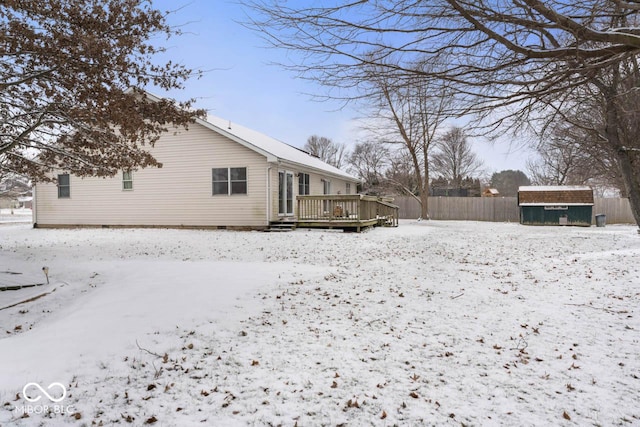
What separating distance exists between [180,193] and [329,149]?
35.2 meters

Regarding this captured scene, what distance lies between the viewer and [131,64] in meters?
5.45

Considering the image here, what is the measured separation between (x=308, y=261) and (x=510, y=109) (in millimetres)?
5009

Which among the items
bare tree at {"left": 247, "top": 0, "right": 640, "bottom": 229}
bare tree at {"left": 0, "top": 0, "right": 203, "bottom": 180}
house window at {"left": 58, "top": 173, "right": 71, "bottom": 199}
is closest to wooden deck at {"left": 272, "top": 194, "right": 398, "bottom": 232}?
bare tree at {"left": 0, "top": 0, "right": 203, "bottom": 180}

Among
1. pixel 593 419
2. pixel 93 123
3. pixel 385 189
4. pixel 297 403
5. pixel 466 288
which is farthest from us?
pixel 385 189

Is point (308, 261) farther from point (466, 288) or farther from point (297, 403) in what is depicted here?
point (297, 403)

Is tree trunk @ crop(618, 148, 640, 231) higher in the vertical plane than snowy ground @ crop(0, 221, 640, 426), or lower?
higher

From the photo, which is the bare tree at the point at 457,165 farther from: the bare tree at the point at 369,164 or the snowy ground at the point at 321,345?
the snowy ground at the point at 321,345

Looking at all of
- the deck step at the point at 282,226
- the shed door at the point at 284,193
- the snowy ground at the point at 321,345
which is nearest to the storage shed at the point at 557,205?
the shed door at the point at 284,193

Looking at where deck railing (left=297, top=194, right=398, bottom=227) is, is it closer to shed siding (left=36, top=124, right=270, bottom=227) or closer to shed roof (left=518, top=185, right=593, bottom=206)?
shed siding (left=36, top=124, right=270, bottom=227)

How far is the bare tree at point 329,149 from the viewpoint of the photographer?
4775 cm

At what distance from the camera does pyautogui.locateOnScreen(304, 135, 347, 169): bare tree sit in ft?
157

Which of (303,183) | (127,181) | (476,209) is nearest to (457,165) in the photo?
(476,209)

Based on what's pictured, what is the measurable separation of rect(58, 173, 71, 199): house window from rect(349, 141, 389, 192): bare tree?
980 inches

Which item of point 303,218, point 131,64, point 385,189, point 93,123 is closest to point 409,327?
point 131,64
